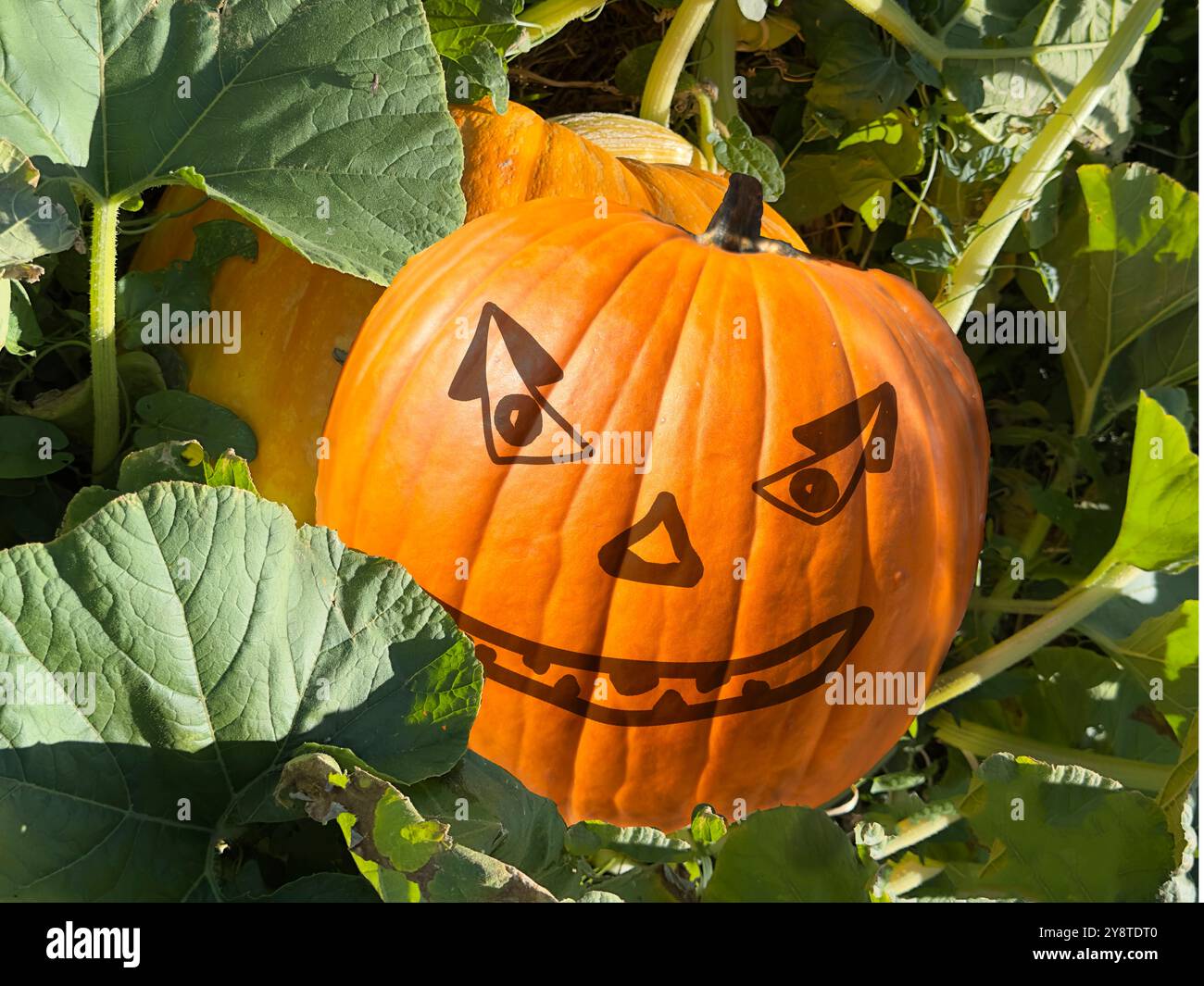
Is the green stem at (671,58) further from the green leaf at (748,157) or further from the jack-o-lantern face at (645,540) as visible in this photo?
the jack-o-lantern face at (645,540)

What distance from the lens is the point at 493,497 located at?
104 cm

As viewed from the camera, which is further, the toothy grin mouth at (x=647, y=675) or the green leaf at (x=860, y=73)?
the green leaf at (x=860, y=73)

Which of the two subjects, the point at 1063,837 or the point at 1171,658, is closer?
the point at 1063,837

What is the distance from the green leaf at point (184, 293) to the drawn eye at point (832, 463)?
554 mm

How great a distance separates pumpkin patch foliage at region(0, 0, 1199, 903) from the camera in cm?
86

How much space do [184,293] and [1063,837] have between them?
90 cm

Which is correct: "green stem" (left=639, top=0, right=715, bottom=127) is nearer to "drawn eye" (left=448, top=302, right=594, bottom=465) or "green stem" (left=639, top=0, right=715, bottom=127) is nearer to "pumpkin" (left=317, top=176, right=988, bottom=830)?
"pumpkin" (left=317, top=176, right=988, bottom=830)

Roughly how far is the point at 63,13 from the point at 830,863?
0.90 metres

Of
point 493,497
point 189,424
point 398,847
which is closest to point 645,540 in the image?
point 493,497

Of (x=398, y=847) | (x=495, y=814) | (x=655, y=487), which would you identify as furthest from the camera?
(x=655, y=487)

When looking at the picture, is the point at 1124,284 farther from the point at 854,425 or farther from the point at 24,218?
the point at 24,218

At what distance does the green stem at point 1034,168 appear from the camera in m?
1.39

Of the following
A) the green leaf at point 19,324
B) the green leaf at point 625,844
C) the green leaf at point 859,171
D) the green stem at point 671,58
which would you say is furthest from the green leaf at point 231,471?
the green leaf at point 859,171
